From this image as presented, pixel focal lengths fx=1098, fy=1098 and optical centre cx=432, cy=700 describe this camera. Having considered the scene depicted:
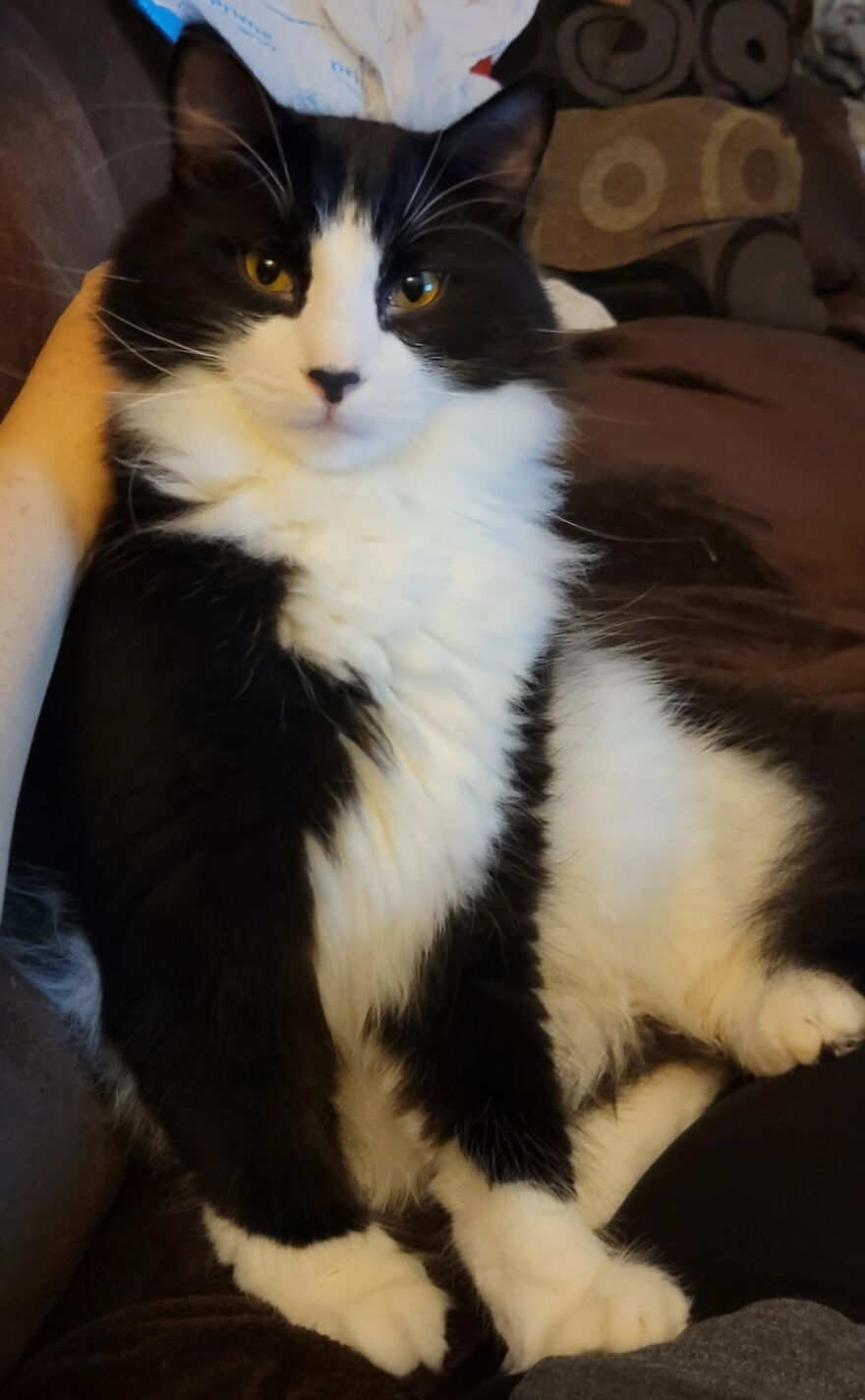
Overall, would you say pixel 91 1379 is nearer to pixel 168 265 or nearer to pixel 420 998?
pixel 420 998

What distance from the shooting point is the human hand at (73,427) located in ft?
3.49

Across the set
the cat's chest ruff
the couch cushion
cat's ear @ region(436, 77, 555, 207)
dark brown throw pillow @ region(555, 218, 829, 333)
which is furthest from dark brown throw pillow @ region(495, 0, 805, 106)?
the couch cushion

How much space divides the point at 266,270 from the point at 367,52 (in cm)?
94

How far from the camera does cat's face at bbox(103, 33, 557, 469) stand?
3.16 feet

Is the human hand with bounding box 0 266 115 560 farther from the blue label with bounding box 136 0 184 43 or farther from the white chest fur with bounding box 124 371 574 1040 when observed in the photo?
the blue label with bounding box 136 0 184 43

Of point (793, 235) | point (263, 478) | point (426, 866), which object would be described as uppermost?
point (793, 235)

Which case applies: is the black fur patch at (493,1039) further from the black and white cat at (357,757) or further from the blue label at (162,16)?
the blue label at (162,16)

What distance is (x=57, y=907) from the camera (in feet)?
3.57

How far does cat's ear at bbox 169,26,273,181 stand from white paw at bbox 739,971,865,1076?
98cm

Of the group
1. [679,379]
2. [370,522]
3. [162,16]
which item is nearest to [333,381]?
[370,522]

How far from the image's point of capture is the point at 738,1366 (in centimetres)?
66

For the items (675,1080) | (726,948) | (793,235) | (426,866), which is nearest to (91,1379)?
(426,866)

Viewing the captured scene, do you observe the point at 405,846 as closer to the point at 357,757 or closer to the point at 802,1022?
A: the point at 357,757

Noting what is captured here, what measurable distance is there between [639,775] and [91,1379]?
0.83 m
